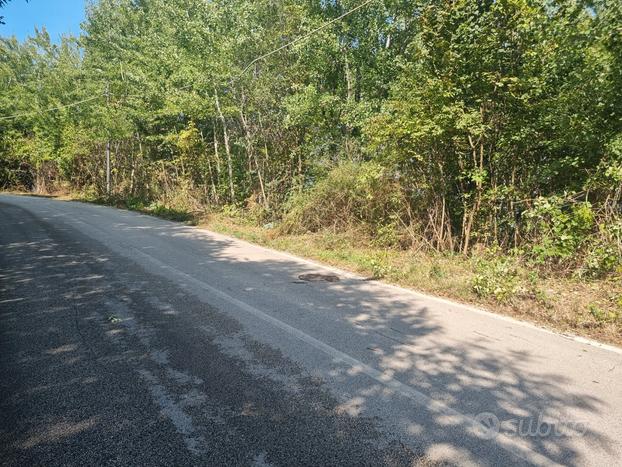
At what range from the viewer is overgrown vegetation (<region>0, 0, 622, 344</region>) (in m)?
6.18

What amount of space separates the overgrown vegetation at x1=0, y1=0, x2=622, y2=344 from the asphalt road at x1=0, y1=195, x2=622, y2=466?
1717 mm

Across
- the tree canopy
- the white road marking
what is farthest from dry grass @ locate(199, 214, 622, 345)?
the white road marking

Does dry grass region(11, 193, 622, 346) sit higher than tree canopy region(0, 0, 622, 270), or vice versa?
tree canopy region(0, 0, 622, 270)

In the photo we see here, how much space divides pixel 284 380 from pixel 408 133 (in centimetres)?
638

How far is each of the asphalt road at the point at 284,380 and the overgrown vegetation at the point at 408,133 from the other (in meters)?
1.72

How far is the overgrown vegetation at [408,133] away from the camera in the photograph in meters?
6.18

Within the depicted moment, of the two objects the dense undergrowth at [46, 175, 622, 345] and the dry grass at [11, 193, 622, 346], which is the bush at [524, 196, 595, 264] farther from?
the dry grass at [11, 193, 622, 346]

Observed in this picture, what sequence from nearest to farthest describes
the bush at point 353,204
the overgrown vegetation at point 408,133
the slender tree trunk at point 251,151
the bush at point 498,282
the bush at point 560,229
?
the bush at point 498,282 → the bush at point 560,229 → the overgrown vegetation at point 408,133 → the bush at point 353,204 → the slender tree trunk at point 251,151

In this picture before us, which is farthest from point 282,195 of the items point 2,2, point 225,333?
point 225,333

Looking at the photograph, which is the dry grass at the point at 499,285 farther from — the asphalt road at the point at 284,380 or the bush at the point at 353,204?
the bush at the point at 353,204

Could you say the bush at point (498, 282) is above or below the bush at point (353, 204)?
below
